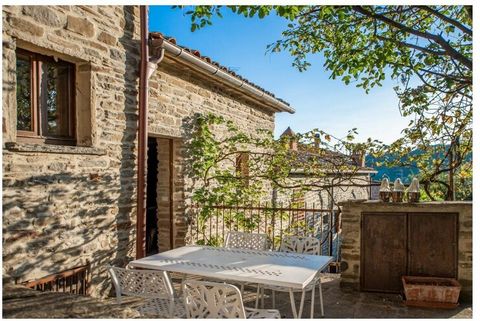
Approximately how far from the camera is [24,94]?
383 cm

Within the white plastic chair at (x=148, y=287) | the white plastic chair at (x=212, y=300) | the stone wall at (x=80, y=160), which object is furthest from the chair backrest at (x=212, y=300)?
the stone wall at (x=80, y=160)

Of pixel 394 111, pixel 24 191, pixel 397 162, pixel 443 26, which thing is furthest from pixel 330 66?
pixel 24 191

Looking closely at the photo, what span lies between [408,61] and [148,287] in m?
4.27

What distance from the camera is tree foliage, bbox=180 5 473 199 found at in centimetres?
493

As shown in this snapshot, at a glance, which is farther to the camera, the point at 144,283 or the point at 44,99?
the point at 44,99

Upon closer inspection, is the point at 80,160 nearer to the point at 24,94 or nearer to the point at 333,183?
the point at 24,94

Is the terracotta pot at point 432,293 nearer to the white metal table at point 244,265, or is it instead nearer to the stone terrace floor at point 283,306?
the stone terrace floor at point 283,306

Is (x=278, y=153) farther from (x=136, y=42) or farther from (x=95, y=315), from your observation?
(x=95, y=315)

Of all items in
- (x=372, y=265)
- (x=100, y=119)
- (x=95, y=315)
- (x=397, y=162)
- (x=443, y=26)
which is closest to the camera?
(x=95, y=315)

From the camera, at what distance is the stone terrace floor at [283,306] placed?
2.33 meters

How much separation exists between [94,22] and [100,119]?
3.66 feet

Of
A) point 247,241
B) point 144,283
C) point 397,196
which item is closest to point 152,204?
point 247,241

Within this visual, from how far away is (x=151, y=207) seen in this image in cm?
666

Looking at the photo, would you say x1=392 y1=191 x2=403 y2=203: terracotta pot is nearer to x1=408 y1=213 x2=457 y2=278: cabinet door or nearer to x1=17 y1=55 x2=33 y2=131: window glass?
x1=408 y1=213 x2=457 y2=278: cabinet door
